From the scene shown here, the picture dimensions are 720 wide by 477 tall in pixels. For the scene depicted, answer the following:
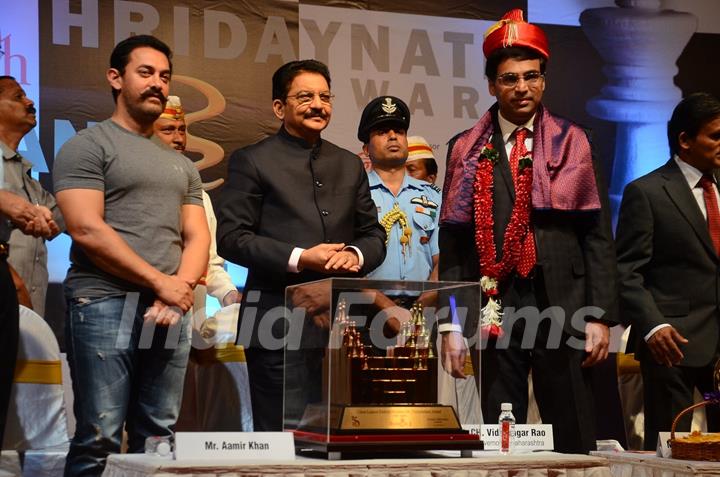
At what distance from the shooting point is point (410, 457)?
2.52 m

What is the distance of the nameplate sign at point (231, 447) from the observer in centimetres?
233

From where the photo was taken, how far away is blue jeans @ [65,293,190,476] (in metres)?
3.18

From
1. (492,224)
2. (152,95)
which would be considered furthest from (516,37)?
(152,95)

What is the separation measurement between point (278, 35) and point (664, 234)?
276 centimetres

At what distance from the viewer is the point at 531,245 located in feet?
11.5

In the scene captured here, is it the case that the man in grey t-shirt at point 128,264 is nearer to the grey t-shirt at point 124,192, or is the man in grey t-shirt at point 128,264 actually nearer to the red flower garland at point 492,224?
the grey t-shirt at point 124,192

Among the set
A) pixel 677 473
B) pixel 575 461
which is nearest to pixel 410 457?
pixel 575 461

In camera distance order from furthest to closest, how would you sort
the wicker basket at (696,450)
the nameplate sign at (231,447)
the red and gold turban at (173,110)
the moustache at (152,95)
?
1. the red and gold turban at (173,110)
2. the moustache at (152,95)
3. the wicker basket at (696,450)
4. the nameplate sign at (231,447)

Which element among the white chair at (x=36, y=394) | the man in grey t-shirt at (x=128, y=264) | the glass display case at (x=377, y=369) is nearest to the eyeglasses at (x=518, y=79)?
the man in grey t-shirt at (x=128, y=264)

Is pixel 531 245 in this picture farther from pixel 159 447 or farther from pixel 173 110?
pixel 173 110

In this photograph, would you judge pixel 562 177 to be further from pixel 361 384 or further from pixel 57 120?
pixel 57 120

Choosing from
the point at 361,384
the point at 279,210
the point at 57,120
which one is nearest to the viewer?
the point at 361,384

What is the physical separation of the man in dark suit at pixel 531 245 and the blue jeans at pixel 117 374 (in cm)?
99

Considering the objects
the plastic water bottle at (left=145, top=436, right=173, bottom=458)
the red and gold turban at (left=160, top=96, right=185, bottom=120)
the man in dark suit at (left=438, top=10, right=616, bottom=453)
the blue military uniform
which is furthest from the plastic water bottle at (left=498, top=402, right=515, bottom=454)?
the red and gold turban at (left=160, top=96, right=185, bottom=120)
